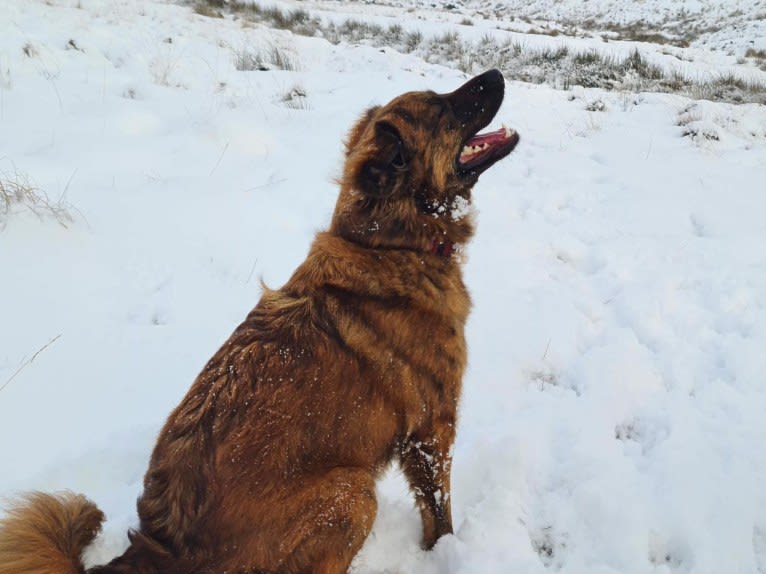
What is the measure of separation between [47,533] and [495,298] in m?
2.93

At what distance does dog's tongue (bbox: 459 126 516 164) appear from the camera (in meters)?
2.36

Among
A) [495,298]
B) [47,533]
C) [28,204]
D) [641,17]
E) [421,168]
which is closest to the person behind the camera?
[47,533]

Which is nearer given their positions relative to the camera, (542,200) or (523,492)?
(523,492)

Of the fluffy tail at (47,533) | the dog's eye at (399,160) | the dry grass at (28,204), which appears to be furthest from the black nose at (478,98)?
the dry grass at (28,204)

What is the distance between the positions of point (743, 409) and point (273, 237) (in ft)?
11.0

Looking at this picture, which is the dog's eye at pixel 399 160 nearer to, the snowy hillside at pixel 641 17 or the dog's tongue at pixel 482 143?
the dog's tongue at pixel 482 143

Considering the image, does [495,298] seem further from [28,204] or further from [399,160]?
[28,204]

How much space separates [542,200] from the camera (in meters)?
4.65

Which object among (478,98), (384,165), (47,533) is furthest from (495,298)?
(47,533)

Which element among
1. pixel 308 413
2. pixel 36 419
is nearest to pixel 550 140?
pixel 308 413

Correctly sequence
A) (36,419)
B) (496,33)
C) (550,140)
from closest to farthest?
(36,419)
(550,140)
(496,33)

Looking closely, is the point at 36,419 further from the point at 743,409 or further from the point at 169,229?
the point at 743,409

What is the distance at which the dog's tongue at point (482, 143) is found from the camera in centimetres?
236

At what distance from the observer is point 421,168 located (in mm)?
2162
